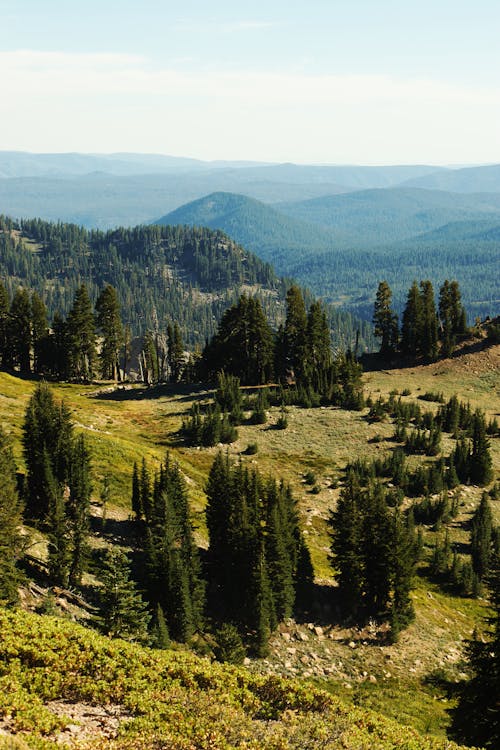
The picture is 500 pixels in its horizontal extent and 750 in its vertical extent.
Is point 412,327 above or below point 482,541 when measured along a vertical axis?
above

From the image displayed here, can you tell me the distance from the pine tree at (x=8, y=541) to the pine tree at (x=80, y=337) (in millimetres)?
66690

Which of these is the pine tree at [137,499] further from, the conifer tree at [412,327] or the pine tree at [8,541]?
the conifer tree at [412,327]

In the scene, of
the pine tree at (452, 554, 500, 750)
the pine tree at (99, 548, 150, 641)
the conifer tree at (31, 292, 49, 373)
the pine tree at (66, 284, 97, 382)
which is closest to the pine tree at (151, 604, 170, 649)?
the pine tree at (99, 548, 150, 641)

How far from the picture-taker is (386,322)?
10881 cm

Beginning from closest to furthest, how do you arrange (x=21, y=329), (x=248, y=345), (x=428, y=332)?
(x=248, y=345)
(x=21, y=329)
(x=428, y=332)

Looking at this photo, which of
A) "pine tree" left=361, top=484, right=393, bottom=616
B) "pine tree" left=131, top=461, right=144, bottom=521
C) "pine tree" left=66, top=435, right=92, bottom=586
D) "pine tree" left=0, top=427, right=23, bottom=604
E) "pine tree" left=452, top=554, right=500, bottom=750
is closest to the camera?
"pine tree" left=452, top=554, right=500, bottom=750

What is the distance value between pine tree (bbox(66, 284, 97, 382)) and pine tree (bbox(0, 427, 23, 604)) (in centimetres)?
6669

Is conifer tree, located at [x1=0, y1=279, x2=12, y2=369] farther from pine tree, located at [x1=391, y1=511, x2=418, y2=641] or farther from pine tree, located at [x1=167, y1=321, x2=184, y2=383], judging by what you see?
Answer: pine tree, located at [x1=391, y1=511, x2=418, y2=641]

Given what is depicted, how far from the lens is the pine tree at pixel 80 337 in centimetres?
9650

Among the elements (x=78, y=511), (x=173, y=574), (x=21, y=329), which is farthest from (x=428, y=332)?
(x=78, y=511)

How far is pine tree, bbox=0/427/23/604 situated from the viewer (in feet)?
79.8

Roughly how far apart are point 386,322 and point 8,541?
92.4 m

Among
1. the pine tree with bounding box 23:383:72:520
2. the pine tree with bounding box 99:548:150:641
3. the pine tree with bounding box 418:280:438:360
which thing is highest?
the pine tree with bounding box 418:280:438:360

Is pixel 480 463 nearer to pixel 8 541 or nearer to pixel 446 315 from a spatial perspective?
pixel 8 541
